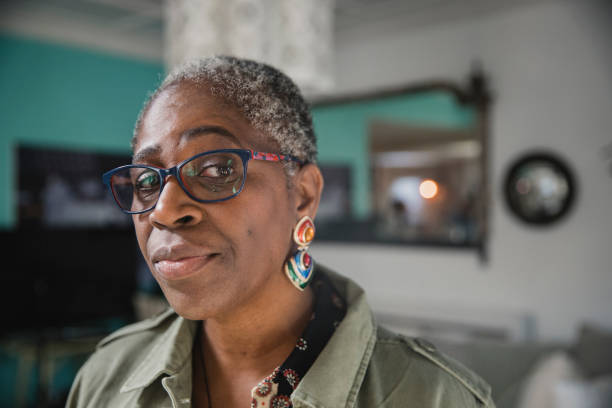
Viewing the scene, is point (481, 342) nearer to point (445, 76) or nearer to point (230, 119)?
point (445, 76)

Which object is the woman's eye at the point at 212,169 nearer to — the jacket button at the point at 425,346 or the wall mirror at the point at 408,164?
the jacket button at the point at 425,346

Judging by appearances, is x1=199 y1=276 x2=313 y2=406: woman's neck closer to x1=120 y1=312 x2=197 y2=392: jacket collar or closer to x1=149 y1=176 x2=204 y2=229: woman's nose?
x1=120 y1=312 x2=197 y2=392: jacket collar

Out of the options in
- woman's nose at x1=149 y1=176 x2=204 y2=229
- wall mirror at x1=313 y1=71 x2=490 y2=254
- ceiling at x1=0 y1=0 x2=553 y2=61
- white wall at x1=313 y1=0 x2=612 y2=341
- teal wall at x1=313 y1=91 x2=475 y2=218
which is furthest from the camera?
teal wall at x1=313 y1=91 x2=475 y2=218

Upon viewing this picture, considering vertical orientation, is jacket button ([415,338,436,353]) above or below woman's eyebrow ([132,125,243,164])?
below

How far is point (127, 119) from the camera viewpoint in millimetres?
4168

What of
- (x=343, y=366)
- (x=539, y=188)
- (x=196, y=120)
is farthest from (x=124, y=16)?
(x=343, y=366)

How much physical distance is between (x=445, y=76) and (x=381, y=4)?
669mm

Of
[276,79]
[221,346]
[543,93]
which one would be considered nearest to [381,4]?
[543,93]

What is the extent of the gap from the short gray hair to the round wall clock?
2.64 metres

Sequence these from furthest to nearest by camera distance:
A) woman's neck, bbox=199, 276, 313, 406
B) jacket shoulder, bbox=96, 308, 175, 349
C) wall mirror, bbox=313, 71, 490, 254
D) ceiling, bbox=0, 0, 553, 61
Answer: wall mirror, bbox=313, 71, 490, 254
ceiling, bbox=0, 0, 553, 61
jacket shoulder, bbox=96, 308, 175, 349
woman's neck, bbox=199, 276, 313, 406

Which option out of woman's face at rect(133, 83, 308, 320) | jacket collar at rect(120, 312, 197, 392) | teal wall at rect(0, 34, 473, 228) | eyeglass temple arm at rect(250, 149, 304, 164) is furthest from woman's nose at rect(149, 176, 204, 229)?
teal wall at rect(0, 34, 473, 228)

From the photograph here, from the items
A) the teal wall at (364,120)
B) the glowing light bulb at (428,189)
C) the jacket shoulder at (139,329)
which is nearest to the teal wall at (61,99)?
the teal wall at (364,120)

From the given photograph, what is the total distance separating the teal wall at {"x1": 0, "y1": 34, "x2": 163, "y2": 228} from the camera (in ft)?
11.6

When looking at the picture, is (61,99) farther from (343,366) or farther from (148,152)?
(343,366)
